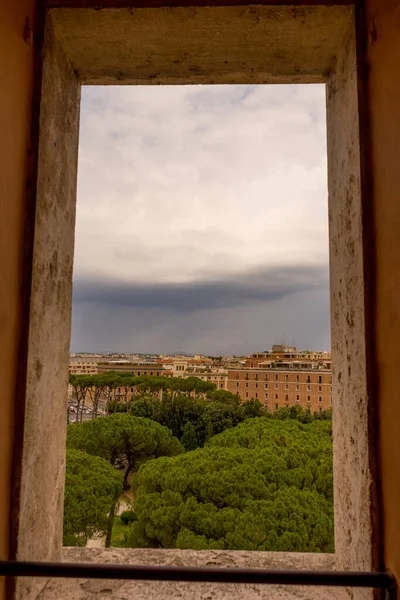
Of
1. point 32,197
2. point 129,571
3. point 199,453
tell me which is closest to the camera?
point 129,571

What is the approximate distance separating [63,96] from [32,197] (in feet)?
1.51

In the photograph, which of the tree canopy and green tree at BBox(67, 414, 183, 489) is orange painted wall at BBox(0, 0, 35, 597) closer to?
the tree canopy

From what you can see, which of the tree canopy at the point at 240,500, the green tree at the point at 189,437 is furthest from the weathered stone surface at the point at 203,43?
the green tree at the point at 189,437

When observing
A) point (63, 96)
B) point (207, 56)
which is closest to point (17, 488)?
point (63, 96)

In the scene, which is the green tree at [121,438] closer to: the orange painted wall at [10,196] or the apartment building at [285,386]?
the orange painted wall at [10,196]

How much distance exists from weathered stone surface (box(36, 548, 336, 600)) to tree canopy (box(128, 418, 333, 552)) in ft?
13.6

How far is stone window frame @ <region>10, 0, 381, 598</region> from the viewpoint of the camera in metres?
1.15

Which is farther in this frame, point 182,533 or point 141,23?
point 182,533

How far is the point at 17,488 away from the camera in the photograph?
1108 mm

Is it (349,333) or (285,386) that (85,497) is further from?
(285,386)

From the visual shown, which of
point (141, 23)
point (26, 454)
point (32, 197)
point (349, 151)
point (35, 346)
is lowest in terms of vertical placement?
point (26, 454)

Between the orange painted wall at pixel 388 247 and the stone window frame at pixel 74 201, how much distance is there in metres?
0.04

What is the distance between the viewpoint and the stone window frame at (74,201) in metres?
1.15

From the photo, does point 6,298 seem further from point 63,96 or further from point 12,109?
point 63,96
